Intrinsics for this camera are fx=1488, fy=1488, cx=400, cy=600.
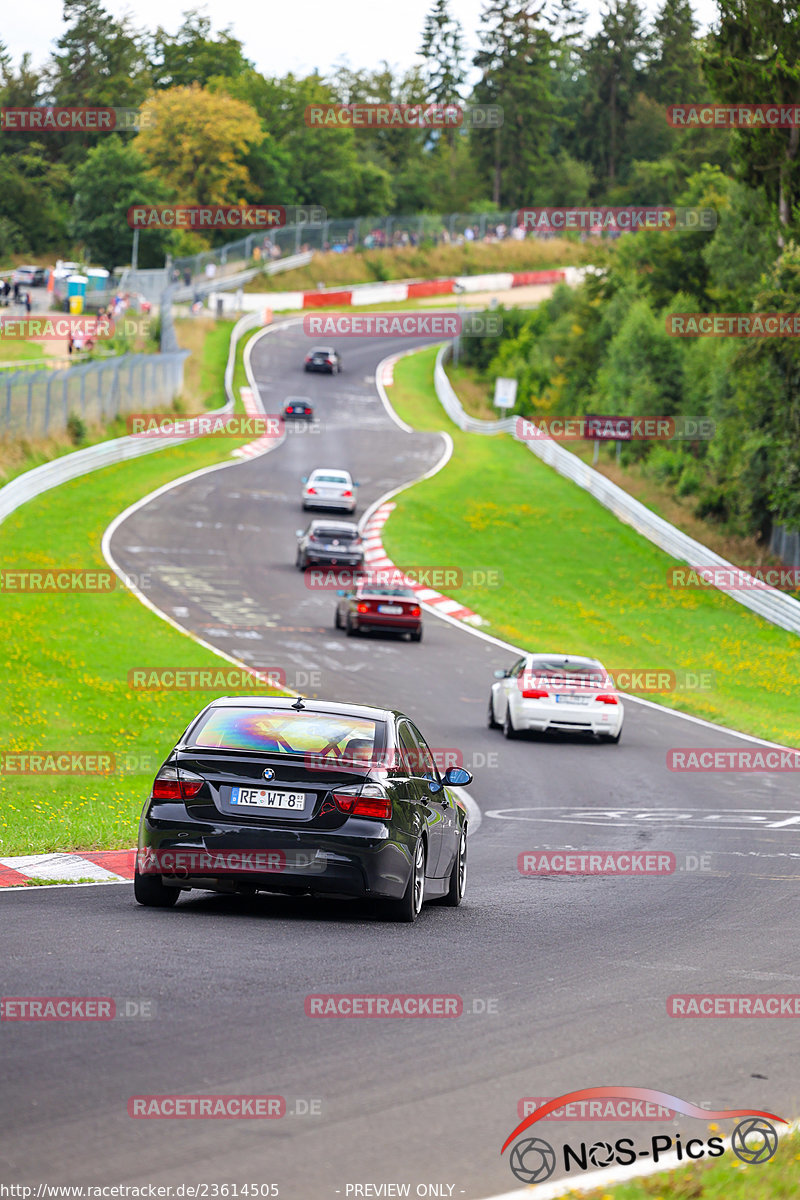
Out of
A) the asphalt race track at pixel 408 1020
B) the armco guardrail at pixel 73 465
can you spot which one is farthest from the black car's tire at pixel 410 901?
the armco guardrail at pixel 73 465

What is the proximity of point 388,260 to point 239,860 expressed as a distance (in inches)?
4119

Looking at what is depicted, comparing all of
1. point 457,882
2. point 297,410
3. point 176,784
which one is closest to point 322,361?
point 297,410

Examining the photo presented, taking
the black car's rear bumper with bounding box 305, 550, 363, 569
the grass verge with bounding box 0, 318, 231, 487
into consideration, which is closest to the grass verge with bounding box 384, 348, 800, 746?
the black car's rear bumper with bounding box 305, 550, 363, 569

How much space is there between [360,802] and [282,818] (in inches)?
19.5

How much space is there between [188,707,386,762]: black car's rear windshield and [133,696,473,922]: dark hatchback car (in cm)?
1

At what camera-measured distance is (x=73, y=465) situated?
4869cm

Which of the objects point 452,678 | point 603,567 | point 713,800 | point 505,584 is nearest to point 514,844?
point 713,800

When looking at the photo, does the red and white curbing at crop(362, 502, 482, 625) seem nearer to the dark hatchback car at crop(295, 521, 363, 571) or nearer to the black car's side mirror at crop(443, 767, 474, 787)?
the dark hatchback car at crop(295, 521, 363, 571)

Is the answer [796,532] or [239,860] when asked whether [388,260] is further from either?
[239,860]

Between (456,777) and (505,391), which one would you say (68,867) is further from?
(505,391)

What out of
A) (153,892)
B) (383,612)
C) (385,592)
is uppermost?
(153,892)

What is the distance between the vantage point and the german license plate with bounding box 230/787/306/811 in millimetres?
9266

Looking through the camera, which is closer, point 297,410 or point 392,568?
point 392,568

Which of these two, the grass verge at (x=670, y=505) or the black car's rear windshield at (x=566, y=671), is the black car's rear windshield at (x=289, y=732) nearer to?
the black car's rear windshield at (x=566, y=671)
